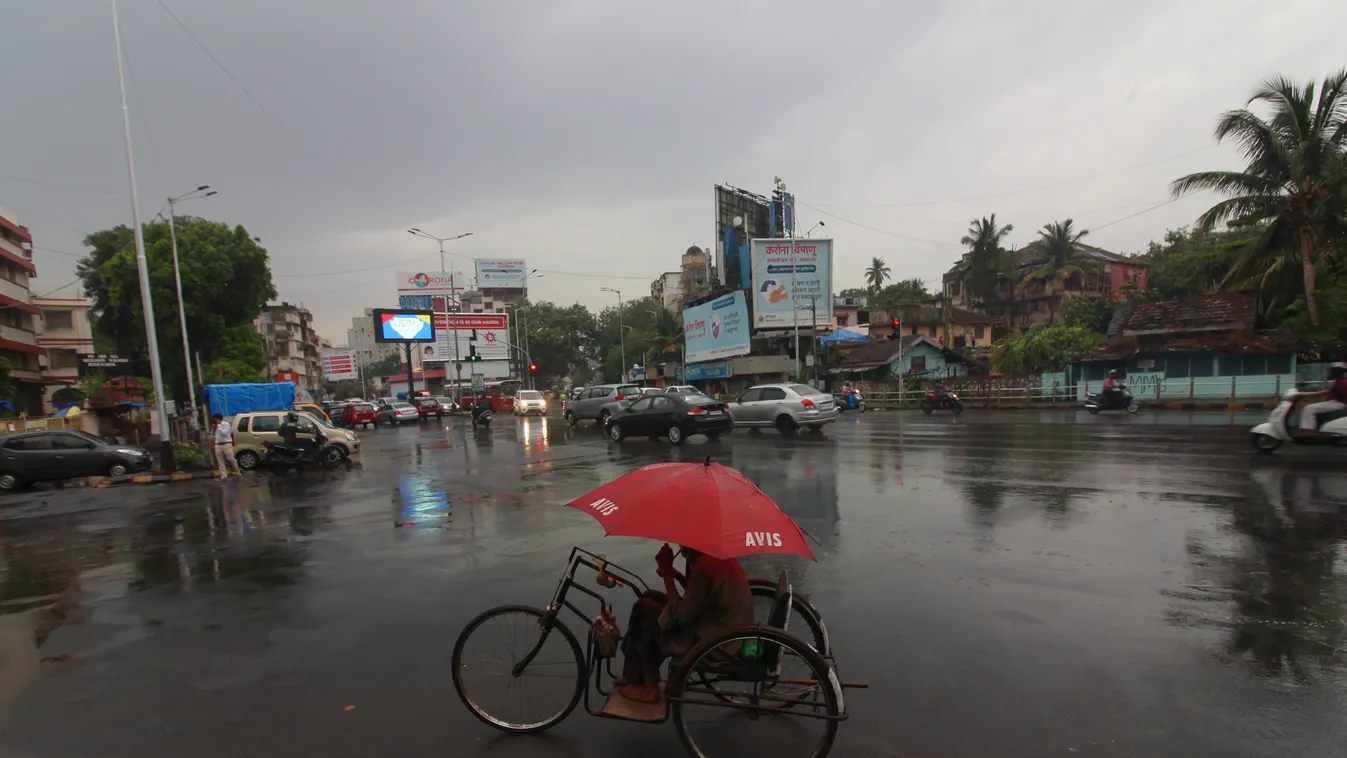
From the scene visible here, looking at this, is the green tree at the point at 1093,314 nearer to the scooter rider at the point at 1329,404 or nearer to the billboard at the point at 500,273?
the scooter rider at the point at 1329,404

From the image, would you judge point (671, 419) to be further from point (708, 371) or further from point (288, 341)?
point (288, 341)

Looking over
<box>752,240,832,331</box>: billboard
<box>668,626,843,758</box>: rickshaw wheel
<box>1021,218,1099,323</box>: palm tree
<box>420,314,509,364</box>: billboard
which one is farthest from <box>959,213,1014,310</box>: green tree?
<box>668,626,843,758</box>: rickshaw wheel

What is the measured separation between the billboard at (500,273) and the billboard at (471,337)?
22.8 m

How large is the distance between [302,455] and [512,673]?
1577 centimetres

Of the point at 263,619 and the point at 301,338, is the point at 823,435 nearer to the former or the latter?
the point at 263,619

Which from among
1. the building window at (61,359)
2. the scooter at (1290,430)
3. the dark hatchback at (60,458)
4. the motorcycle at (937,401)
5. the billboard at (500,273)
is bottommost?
the motorcycle at (937,401)

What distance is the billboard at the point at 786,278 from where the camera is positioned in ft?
148

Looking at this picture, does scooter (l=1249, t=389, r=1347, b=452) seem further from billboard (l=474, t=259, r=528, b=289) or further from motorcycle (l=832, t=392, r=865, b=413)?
billboard (l=474, t=259, r=528, b=289)

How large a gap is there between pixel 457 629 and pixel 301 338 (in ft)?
340

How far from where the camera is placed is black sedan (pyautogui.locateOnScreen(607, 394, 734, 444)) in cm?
1889

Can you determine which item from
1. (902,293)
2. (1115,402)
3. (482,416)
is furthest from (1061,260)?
(482,416)

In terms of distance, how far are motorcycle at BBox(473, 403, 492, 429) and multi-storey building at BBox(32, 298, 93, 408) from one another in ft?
103

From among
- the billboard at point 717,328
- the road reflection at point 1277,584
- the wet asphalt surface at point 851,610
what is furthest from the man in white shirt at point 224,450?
the billboard at point 717,328

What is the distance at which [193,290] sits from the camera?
118 ft
